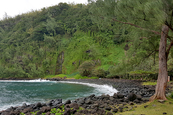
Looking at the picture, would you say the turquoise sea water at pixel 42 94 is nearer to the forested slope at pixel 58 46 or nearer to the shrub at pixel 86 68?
the forested slope at pixel 58 46

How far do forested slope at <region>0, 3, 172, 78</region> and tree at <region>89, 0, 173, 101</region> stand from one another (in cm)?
4582

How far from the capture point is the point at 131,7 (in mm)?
8930

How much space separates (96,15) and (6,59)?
322 ft

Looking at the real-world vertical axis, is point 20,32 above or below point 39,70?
above

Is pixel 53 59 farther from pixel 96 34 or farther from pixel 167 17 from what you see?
pixel 167 17

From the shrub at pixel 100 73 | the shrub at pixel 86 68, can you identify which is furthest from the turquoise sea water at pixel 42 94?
the shrub at pixel 86 68

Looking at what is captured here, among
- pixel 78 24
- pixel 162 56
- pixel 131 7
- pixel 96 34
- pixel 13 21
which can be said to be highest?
pixel 13 21

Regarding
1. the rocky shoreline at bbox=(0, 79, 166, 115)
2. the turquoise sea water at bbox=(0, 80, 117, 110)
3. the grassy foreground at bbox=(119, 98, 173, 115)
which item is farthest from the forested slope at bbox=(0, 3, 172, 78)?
the grassy foreground at bbox=(119, 98, 173, 115)

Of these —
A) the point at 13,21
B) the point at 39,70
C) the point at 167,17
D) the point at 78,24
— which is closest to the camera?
the point at 167,17

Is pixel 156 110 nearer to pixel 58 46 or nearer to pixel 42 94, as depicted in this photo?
pixel 42 94

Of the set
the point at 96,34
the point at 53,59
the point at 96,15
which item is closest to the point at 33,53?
the point at 53,59

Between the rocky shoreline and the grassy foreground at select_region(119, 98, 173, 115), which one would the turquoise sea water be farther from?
the grassy foreground at select_region(119, 98, 173, 115)

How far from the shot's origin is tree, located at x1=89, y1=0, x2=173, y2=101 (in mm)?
6965

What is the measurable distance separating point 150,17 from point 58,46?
89.5m
